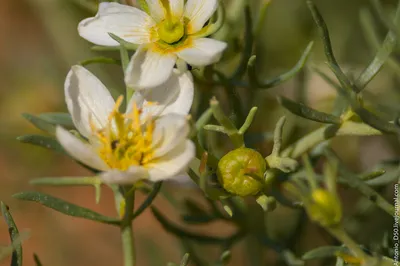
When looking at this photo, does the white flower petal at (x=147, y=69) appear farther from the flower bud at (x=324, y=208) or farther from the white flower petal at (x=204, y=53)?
the flower bud at (x=324, y=208)

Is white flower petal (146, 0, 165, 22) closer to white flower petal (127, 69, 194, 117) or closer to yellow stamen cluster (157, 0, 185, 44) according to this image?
yellow stamen cluster (157, 0, 185, 44)

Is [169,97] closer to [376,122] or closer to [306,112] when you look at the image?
[306,112]

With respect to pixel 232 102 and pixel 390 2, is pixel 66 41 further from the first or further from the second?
→ pixel 390 2

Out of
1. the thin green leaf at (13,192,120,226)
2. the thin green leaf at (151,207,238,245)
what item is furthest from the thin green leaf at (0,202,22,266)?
the thin green leaf at (151,207,238,245)

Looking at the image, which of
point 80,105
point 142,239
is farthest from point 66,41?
point 80,105

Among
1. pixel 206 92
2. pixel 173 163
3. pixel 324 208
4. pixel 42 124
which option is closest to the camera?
pixel 324 208

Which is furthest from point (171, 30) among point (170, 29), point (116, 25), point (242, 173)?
point (242, 173)

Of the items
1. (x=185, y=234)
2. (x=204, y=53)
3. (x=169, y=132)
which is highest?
(x=204, y=53)
